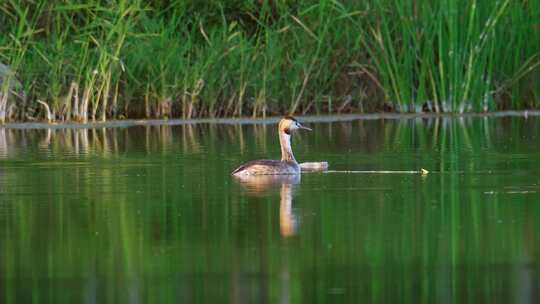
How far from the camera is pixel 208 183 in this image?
42.2 ft

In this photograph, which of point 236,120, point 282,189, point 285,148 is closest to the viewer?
point 282,189

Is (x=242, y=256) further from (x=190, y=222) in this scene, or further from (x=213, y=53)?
(x=213, y=53)

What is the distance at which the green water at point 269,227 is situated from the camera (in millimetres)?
7754

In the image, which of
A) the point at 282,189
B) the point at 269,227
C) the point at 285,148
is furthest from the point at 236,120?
the point at 269,227

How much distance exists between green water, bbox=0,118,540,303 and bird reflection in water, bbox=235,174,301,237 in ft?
0.06

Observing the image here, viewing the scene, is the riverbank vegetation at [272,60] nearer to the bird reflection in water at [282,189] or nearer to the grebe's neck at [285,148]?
the grebe's neck at [285,148]

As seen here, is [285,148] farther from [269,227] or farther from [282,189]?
[269,227]

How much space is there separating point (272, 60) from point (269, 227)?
1152 centimetres

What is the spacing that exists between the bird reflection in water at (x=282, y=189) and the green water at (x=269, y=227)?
2 centimetres

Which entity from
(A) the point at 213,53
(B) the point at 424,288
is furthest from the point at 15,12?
(B) the point at 424,288

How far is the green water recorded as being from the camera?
7.75 meters

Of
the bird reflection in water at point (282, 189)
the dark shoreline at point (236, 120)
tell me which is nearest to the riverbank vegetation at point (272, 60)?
the dark shoreline at point (236, 120)

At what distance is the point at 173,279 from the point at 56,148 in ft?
30.9

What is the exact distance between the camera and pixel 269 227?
9875 millimetres
